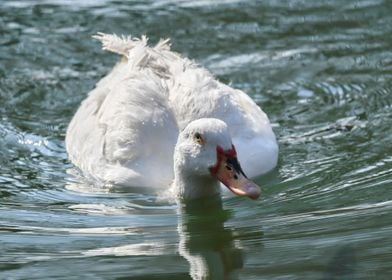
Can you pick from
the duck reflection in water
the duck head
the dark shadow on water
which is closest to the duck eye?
the duck head

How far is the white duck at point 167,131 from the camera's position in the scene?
8.36m

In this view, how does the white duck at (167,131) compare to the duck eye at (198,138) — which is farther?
the white duck at (167,131)

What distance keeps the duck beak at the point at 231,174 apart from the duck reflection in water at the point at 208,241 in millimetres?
290

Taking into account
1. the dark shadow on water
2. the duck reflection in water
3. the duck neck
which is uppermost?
the duck neck

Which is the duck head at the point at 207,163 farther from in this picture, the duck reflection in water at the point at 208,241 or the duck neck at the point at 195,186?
the duck reflection in water at the point at 208,241

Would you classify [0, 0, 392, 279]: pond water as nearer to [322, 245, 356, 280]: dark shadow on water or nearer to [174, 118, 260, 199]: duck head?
[322, 245, 356, 280]: dark shadow on water

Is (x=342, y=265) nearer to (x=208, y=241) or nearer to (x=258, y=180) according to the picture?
(x=208, y=241)

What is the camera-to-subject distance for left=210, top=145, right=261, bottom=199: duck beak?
25.2ft

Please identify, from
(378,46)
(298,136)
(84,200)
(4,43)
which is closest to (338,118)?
(298,136)

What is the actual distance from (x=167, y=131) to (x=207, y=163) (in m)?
0.99

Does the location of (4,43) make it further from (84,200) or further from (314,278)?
(314,278)

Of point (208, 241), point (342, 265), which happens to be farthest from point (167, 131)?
point (342, 265)

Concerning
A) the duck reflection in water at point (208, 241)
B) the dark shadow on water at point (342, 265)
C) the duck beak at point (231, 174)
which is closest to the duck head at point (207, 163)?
the duck beak at point (231, 174)

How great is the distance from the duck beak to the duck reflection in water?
0.29 m
